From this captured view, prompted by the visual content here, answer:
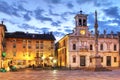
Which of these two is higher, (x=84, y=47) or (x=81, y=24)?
(x=81, y=24)

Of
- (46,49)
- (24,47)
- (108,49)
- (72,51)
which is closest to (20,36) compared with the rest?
(24,47)

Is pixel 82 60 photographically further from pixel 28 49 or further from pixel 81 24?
pixel 28 49

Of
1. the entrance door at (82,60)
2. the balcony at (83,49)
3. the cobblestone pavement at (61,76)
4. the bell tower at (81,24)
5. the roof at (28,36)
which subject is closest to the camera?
the cobblestone pavement at (61,76)

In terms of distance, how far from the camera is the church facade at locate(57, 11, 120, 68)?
7406cm

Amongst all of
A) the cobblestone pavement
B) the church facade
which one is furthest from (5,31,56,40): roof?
the cobblestone pavement

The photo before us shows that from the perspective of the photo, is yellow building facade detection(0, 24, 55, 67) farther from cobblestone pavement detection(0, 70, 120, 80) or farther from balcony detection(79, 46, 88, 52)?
cobblestone pavement detection(0, 70, 120, 80)

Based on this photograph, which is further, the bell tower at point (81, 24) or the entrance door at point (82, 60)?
the entrance door at point (82, 60)

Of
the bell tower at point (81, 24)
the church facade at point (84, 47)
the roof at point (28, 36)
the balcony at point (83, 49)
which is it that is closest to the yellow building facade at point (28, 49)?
the roof at point (28, 36)

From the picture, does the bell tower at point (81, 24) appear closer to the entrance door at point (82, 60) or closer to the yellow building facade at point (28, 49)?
the entrance door at point (82, 60)

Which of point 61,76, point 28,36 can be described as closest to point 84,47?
point 28,36

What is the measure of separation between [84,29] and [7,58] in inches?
924

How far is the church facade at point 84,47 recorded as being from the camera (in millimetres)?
74062

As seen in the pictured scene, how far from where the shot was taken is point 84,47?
246 ft

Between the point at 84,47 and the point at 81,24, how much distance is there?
6533mm
